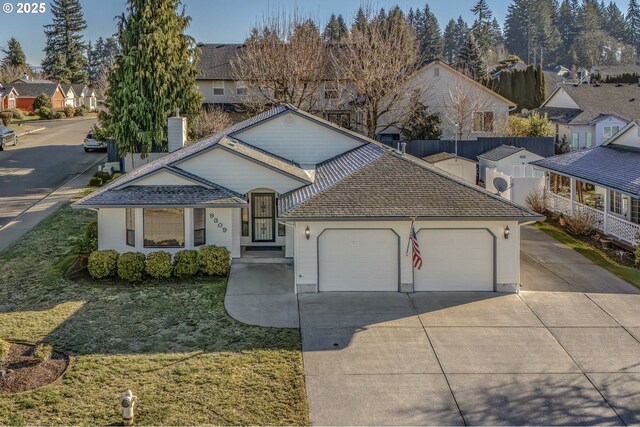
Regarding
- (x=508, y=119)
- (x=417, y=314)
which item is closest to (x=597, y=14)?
(x=508, y=119)

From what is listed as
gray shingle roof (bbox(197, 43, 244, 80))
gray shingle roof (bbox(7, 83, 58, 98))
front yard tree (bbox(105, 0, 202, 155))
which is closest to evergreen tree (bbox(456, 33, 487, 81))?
gray shingle roof (bbox(197, 43, 244, 80))

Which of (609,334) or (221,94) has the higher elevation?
(221,94)

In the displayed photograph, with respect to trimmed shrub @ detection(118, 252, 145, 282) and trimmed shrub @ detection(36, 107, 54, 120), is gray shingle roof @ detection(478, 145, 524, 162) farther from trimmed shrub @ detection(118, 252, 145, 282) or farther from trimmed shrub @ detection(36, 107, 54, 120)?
trimmed shrub @ detection(36, 107, 54, 120)

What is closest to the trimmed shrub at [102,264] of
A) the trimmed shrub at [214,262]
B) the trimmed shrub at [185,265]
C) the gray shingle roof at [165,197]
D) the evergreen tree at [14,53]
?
the gray shingle roof at [165,197]

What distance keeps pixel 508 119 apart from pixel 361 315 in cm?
3278

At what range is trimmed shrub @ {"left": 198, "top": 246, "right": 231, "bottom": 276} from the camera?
17812mm

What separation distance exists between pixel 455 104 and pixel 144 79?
20121 millimetres

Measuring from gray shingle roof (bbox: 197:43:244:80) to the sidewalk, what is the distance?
1441 cm

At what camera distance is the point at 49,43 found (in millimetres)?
91812

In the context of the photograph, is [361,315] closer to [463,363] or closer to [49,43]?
[463,363]

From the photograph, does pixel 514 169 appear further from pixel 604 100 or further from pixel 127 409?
pixel 127 409

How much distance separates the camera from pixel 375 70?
36625mm

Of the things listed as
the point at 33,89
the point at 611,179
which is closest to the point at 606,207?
the point at 611,179

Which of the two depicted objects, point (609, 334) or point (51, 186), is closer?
point (609, 334)
